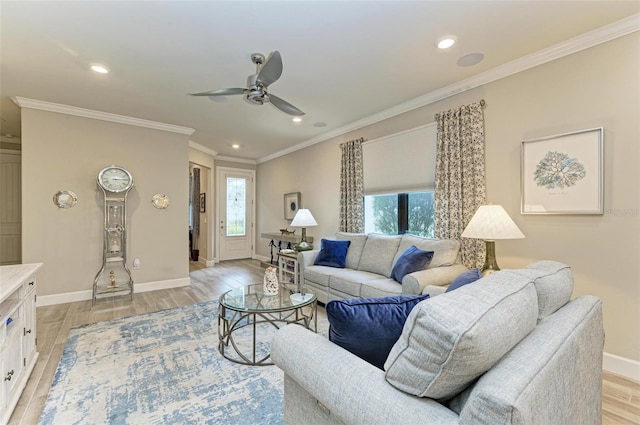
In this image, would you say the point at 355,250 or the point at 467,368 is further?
the point at 355,250

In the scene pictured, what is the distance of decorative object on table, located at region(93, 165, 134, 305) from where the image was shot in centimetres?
427

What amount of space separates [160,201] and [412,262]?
13.6 feet

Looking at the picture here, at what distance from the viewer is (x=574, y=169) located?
8.43 feet

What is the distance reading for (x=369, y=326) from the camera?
47.4 inches

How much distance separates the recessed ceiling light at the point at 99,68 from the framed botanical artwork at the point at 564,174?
4304mm

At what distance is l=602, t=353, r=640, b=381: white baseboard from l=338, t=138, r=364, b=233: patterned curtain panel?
2.94m

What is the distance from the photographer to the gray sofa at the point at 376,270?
114 inches

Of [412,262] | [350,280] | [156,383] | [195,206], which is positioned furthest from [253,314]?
[195,206]

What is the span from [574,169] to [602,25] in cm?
115

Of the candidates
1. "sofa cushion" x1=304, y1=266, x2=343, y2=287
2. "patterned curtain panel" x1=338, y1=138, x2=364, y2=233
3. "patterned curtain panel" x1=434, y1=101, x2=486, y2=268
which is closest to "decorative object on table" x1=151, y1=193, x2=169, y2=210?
"sofa cushion" x1=304, y1=266, x2=343, y2=287

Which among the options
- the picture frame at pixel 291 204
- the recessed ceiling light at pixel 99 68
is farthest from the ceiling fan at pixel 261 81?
the picture frame at pixel 291 204

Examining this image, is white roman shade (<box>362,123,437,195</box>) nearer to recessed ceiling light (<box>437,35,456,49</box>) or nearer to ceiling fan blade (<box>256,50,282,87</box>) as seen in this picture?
recessed ceiling light (<box>437,35,456,49</box>)

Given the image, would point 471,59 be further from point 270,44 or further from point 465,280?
point 465,280

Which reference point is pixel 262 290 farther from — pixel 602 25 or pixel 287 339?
pixel 602 25
